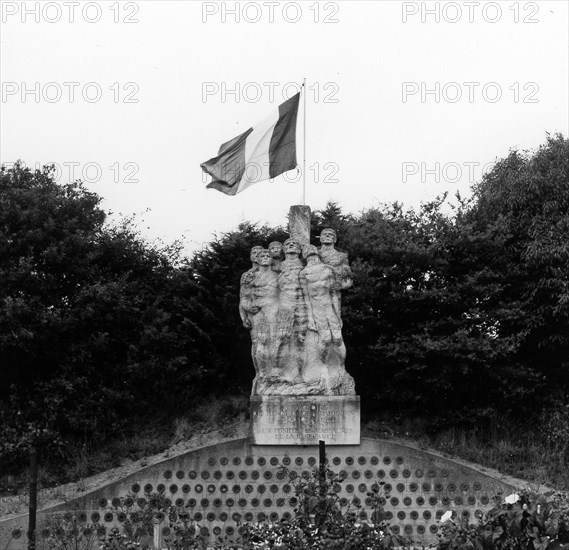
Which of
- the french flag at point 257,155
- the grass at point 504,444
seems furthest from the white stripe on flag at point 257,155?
the grass at point 504,444

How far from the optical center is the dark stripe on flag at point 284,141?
17.1 m

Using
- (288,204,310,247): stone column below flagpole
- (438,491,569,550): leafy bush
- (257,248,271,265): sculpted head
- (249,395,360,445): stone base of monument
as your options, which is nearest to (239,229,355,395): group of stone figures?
(257,248,271,265): sculpted head

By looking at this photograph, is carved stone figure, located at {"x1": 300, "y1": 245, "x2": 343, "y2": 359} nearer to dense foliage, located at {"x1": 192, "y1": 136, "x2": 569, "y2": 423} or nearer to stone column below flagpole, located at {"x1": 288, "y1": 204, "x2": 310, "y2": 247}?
stone column below flagpole, located at {"x1": 288, "y1": 204, "x2": 310, "y2": 247}

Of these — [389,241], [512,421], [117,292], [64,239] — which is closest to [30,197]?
[64,239]

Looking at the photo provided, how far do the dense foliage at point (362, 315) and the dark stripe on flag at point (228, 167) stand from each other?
147 inches

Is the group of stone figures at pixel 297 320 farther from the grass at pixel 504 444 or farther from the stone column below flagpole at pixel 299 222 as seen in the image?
the grass at pixel 504 444

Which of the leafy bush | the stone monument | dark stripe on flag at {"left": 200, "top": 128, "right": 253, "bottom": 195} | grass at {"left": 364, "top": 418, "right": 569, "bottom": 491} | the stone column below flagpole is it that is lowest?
the leafy bush

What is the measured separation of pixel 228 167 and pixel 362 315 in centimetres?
431

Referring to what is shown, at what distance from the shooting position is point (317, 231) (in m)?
21.8

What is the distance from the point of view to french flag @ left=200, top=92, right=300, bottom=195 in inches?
669

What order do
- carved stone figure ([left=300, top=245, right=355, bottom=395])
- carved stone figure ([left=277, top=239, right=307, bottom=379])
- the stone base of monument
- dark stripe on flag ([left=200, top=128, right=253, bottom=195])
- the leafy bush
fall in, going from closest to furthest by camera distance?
the leafy bush
the stone base of monument
carved stone figure ([left=300, top=245, right=355, bottom=395])
carved stone figure ([left=277, top=239, right=307, bottom=379])
dark stripe on flag ([left=200, top=128, right=253, bottom=195])

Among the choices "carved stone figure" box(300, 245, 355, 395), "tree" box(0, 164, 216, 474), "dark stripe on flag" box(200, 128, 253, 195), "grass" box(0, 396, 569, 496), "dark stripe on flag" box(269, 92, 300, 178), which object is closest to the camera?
"carved stone figure" box(300, 245, 355, 395)

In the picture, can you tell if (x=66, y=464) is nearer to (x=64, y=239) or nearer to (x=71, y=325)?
(x=71, y=325)

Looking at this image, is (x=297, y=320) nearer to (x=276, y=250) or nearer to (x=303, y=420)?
(x=276, y=250)
